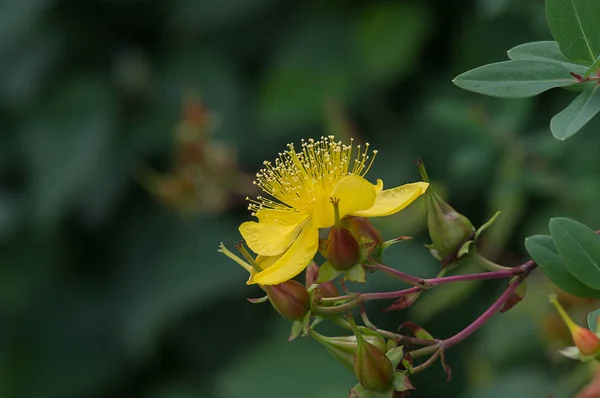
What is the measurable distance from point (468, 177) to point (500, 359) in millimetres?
483

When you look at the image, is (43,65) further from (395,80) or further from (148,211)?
(395,80)

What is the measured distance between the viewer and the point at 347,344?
3.10ft

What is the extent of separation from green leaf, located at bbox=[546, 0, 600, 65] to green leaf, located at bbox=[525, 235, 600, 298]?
205 millimetres

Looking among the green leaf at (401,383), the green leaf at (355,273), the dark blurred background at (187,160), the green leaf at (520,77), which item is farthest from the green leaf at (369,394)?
the dark blurred background at (187,160)

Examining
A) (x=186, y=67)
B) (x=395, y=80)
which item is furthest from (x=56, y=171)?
(x=395, y=80)

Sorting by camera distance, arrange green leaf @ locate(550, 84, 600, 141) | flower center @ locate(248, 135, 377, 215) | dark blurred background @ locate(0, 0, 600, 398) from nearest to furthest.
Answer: green leaf @ locate(550, 84, 600, 141) < flower center @ locate(248, 135, 377, 215) < dark blurred background @ locate(0, 0, 600, 398)

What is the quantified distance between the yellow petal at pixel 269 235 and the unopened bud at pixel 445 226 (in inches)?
6.0

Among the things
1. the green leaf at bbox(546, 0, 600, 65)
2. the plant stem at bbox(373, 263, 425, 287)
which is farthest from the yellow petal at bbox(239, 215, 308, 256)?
the green leaf at bbox(546, 0, 600, 65)

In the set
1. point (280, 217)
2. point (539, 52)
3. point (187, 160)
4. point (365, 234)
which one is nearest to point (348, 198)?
point (365, 234)

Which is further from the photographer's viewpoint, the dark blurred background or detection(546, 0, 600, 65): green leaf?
the dark blurred background

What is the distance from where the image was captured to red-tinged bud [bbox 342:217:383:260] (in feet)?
3.20

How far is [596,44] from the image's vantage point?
36.2 inches

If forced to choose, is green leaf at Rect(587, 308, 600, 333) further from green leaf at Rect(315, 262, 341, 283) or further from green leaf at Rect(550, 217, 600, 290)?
green leaf at Rect(315, 262, 341, 283)

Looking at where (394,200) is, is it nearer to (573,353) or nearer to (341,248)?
(341,248)
